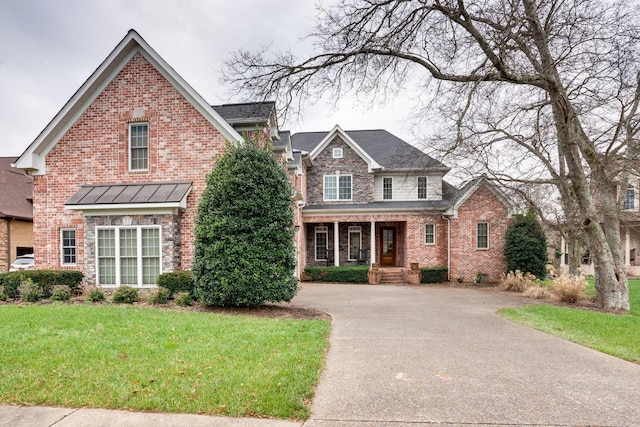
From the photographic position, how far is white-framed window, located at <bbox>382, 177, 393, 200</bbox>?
21.8 m

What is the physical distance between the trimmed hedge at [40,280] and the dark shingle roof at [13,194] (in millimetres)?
12917

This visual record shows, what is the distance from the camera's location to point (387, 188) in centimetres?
2184

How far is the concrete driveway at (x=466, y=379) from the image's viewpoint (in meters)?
3.68

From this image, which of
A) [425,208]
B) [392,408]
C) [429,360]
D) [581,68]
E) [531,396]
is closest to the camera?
[392,408]

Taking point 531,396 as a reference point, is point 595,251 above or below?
above

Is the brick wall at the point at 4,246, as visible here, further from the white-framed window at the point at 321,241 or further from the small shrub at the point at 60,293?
the white-framed window at the point at 321,241

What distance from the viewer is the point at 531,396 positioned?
13.7 ft

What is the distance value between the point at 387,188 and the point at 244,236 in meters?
14.3

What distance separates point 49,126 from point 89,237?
415 cm

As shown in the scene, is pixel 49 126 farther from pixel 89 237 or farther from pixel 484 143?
pixel 484 143

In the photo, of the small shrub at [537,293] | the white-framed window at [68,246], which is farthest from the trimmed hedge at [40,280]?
the small shrub at [537,293]

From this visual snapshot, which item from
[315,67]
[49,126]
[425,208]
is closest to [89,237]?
[49,126]

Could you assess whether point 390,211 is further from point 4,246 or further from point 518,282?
point 4,246

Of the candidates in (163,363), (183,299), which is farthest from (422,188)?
(163,363)
